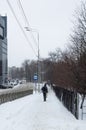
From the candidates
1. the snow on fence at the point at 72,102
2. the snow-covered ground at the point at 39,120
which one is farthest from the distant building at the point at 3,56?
the snow-covered ground at the point at 39,120

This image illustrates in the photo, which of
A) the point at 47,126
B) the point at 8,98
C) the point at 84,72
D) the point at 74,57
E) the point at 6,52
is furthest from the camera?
the point at 6,52

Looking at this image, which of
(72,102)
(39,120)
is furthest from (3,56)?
(39,120)

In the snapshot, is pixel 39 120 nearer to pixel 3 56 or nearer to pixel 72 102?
pixel 72 102

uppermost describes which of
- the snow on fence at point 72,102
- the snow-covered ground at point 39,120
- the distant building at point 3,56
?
the distant building at point 3,56

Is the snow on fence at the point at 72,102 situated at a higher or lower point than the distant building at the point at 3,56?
lower

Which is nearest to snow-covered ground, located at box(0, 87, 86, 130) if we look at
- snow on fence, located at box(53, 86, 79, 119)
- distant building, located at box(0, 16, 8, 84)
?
snow on fence, located at box(53, 86, 79, 119)

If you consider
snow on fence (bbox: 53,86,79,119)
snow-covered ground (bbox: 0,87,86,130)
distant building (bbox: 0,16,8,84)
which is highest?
distant building (bbox: 0,16,8,84)

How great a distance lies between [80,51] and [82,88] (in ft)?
7.19

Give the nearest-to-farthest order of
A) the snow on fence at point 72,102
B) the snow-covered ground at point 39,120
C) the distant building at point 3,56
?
1. the snow-covered ground at point 39,120
2. the snow on fence at point 72,102
3. the distant building at point 3,56

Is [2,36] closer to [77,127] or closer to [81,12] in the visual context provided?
[81,12]

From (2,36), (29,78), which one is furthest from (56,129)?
(29,78)

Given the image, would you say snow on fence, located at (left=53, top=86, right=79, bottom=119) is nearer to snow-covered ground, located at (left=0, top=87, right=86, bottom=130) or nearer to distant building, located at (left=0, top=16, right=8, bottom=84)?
snow-covered ground, located at (left=0, top=87, right=86, bottom=130)

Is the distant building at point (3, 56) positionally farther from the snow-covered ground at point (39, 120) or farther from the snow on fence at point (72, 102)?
the snow-covered ground at point (39, 120)

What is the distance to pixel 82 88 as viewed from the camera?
20.5m
